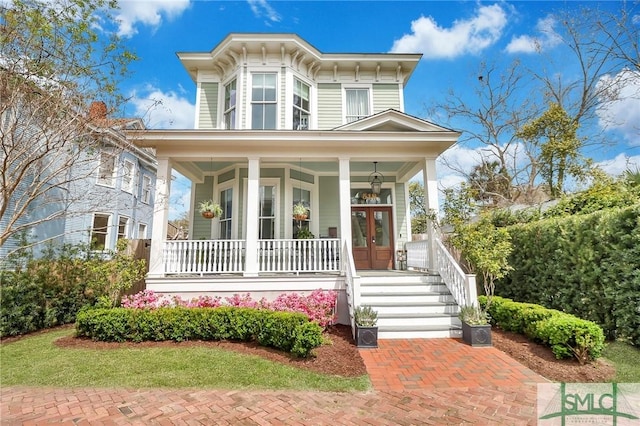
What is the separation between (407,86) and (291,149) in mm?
6786

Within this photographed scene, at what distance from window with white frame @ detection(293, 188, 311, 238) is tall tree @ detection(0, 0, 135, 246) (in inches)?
209

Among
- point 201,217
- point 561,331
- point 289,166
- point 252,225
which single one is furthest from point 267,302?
point 561,331

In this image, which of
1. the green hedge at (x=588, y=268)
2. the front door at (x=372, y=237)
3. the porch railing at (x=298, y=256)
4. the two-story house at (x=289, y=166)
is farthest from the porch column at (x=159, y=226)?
the green hedge at (x=588, y=268)

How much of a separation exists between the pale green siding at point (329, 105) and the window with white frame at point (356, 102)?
0.30m

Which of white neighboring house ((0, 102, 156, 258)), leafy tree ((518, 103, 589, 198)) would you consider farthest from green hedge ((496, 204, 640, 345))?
white neighboring house ((0, 102, 156, 258))

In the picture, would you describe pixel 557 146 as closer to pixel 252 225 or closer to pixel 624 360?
pixel 624 360

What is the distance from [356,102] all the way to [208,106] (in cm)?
536

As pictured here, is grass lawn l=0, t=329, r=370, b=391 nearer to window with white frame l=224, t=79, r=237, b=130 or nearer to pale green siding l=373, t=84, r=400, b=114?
window with white frame l=224, t=79, r=237, b=130

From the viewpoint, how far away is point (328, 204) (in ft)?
33.5

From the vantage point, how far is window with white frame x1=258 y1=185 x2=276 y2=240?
9.35 metres

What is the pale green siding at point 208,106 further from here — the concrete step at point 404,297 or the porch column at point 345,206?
the concrete step at point 404,297

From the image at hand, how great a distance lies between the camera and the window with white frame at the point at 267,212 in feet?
30.7

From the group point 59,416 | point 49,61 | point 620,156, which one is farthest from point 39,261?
point 620,156

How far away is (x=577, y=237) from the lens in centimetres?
578
